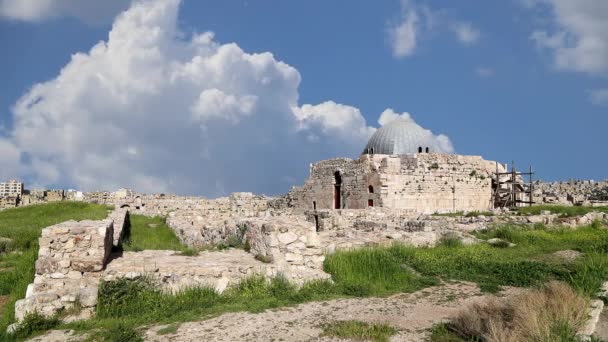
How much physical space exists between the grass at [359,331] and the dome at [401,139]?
2351cm

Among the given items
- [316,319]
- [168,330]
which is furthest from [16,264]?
[316,319]

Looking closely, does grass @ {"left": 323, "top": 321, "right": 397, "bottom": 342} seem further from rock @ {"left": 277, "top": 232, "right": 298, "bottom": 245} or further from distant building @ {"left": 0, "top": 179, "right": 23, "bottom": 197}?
distant building @ {"left": 0, "top": 179, "right": 23, "bottom": 197}

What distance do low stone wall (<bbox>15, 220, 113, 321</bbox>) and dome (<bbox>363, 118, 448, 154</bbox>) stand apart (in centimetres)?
2277

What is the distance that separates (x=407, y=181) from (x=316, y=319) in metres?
18.8

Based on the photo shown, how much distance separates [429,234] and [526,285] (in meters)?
5.26

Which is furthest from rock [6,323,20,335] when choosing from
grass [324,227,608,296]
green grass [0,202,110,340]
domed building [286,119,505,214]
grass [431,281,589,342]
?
domed building [286,119,505,214]

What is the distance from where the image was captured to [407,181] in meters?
24.1

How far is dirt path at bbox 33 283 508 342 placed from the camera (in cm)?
543

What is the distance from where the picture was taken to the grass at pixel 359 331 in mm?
5254

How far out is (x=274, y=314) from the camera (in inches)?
247

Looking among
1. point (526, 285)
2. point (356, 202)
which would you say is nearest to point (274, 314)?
point (526, 285)

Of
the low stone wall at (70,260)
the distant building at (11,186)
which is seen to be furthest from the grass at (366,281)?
the distant building at (11,186)

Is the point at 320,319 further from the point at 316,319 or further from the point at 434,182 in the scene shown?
the point at 434,182

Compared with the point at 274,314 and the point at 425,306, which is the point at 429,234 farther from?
the point at 274,314
